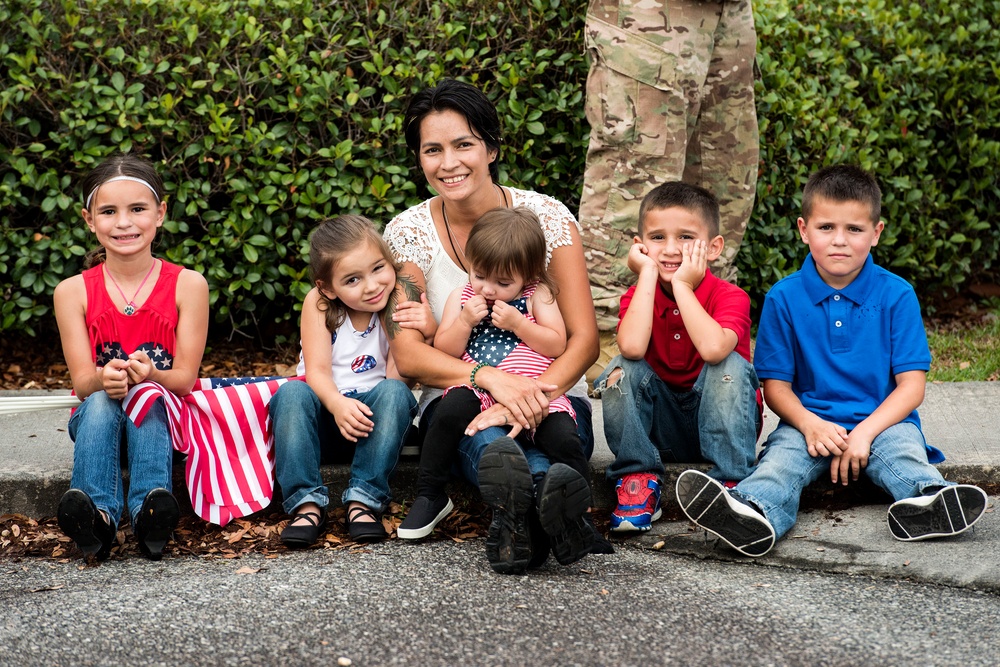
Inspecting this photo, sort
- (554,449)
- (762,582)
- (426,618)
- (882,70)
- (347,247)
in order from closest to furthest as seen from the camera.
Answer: (426,618) < (762,582) < (554,449) < (347,247) < (882,70)

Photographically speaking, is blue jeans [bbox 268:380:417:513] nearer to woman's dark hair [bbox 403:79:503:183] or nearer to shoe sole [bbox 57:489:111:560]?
shoe sole [bbox 57:489:111:560]

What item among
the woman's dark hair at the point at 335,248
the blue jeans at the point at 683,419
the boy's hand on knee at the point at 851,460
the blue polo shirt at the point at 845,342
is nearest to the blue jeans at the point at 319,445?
the woman's dark hair at the point at 335,248

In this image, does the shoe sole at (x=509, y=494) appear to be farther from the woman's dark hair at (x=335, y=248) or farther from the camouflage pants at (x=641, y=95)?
the camouflage pants at (x=641, y=95)

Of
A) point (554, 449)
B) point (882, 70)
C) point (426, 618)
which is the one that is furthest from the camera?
Answer: point (882, 70)

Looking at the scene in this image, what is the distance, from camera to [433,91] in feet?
11.9

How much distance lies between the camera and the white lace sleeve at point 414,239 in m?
3.68

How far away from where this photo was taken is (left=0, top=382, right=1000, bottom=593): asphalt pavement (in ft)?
9.77

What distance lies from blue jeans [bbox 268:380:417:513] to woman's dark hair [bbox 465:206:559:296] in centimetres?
48

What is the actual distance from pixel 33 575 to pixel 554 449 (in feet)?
5.08

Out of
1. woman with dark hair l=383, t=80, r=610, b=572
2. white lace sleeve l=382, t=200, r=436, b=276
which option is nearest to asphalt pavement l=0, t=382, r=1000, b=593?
woman with dark hair l=383, t=80, r=610, b=572

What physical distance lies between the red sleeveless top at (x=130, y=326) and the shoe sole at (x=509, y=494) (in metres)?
1.25

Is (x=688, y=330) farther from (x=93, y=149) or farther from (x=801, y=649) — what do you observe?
(x=93, y=149)

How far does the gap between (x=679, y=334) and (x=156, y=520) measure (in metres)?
1.71

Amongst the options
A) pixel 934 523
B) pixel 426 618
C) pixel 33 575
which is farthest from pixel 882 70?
pixel 33 575
